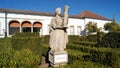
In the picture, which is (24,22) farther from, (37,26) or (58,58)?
(58,58)

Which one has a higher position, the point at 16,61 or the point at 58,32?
the point at 58,32

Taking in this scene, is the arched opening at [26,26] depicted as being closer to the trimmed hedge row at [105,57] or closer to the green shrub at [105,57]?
the trimmed hedge row at [105,57]

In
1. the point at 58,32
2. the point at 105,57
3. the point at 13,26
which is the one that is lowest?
the point at 105,57

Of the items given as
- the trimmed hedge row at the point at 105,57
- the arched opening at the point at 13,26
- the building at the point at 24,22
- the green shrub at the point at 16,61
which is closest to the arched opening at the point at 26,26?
the building at the point at 24,22

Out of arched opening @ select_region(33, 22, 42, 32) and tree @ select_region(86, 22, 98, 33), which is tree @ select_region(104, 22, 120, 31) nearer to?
tree @ select_region(86, 22, 98, 33)

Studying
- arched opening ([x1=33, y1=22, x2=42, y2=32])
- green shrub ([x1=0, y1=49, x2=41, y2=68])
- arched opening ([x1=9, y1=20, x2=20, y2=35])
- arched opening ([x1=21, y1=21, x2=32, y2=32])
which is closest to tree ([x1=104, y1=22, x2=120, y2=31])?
arched opening ([x1=33, y1=22, x2=42, y2=32])

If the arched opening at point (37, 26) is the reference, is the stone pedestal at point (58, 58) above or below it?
below

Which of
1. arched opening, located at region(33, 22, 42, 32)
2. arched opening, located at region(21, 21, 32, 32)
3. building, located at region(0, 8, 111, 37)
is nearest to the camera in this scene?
building, located at region(0, 8, 111, 37)

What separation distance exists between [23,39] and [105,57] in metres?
7.16

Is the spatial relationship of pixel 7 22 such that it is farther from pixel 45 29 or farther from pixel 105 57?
→ pixel 105 57

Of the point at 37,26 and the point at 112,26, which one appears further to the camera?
the point at 112,26

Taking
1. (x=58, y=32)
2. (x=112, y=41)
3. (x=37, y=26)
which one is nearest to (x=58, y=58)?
(x=58, y=32)

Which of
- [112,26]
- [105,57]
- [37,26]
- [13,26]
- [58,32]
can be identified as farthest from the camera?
[112,26]

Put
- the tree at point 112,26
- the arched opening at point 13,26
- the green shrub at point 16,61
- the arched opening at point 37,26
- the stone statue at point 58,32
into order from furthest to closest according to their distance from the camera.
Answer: the tree at point 112,26 < the arched opening at point 37,26 < the arched opening at point 13,26 < the stone statue at point 58,32 < the green shrub at point 16,61
